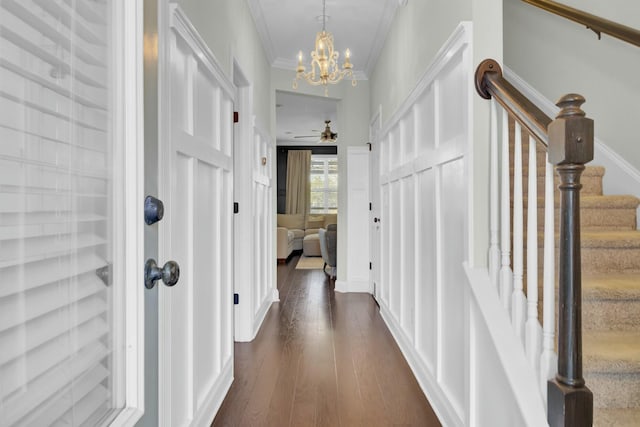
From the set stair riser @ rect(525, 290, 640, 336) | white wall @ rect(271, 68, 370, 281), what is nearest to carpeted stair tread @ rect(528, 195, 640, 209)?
stair riser @ rect(525, 290, 640, 336)

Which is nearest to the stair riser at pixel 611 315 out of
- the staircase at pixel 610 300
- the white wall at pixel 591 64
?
the staircase at pixel 610 300

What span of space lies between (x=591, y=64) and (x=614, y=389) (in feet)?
7.18

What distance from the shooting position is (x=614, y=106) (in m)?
2.64

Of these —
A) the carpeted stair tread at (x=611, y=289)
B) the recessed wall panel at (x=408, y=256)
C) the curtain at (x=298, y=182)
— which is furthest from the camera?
the curtain at (x=298, y=182)

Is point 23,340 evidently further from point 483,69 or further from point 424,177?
point 424,177

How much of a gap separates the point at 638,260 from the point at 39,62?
2367mm

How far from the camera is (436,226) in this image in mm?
2424

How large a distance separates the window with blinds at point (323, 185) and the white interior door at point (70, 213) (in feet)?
34.0

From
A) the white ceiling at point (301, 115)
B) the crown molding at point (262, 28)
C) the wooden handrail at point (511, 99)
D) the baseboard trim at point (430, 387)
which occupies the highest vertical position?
the white ceiling at point (301, 115)

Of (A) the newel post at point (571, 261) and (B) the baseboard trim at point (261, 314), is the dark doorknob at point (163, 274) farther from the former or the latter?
(B) the baseboard trim at point (261, 314)

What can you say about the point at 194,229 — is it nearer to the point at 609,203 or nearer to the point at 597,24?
the point at 609,203

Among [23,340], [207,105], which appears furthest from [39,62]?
[207,105]

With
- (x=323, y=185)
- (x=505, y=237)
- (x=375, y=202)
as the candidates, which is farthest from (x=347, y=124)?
(x=323, y=185)

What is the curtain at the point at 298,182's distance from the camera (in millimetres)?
10969
